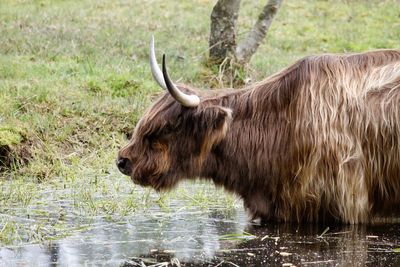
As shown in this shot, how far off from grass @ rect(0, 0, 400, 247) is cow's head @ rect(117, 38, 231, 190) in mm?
459

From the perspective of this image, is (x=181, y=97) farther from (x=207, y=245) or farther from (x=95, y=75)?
(x=95, y=75)

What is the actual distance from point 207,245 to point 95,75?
6619 mm

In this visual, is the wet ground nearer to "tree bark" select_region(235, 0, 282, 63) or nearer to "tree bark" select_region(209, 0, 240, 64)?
"tree bark" select_region(209, 0, 240, 64)

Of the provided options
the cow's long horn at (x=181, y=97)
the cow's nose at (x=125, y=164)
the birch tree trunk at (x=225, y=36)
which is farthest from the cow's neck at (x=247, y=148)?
the birch tree trunk at (x=225, y=36)

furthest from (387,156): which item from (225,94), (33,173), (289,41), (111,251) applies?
(289,41)

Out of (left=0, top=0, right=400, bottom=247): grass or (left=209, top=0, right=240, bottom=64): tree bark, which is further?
(left=209, top=0, right=240, bottom=64): tree bark

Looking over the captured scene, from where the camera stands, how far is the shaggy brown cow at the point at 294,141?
6.57m

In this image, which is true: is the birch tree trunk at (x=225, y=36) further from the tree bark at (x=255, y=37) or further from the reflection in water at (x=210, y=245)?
the reflection in water at (x=210, y=245)

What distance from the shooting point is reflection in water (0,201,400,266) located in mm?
5586

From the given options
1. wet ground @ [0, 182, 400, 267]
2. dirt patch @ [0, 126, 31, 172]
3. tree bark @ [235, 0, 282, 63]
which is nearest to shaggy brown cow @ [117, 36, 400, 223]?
wet ground @ [0, 182, 400, 267]

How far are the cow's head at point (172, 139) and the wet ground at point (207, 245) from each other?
14.4 inches

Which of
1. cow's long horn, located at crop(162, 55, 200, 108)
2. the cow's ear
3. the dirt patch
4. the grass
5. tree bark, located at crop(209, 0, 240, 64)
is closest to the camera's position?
cow's long horn, located at crop(162, 55, 200, 108)

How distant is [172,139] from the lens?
22.4 ft

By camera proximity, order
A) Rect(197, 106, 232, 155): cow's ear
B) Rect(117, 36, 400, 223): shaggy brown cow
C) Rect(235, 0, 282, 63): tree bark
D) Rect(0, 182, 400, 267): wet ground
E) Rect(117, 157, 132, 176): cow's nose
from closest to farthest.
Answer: Rect(0, 182, 400, 267): wet ground
Rect(117, 36, 400, 223): shaggy brown cow
Rect(197, 106, 232, 155): cow's ear
Rect(117, 157, 132, 176): cow's nose
Rect(235, 0, 282, 63): tree bark
